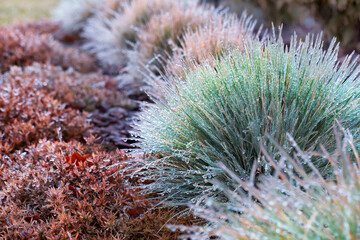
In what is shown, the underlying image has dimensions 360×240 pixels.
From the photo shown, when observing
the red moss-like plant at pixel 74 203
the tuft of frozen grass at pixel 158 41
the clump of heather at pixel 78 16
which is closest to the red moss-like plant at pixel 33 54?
the tuft of frozen grass at pixel 158 41

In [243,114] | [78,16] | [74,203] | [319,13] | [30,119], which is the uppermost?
A: [319,13]

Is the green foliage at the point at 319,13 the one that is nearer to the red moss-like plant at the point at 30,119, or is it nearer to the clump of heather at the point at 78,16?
the clump of heather at the point at 78,16

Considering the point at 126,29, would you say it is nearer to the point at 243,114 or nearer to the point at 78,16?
the point at 78,16

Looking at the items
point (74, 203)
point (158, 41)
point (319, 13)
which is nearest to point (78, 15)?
point (158, 41)

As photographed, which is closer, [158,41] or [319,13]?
[158,41]

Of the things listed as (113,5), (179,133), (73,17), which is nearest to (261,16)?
(113,5)

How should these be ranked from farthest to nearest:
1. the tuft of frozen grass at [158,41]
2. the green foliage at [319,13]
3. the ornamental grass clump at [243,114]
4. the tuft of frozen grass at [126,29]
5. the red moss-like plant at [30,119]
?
the green foliage at [319,13] < the tuft of frozen grass at [126,29] < the tuft of frozen grass at [158,41] < the red moss-like plant at [30,119] < the ornamental grass clump at [243,114]
